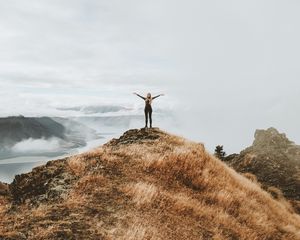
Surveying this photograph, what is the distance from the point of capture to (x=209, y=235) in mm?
13367

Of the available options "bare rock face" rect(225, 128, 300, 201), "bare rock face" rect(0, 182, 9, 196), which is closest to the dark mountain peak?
"bare rock face" rect(225, 128, 300, 201)

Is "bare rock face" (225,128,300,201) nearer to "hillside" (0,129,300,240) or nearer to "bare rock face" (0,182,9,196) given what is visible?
"hillside" (0,129,300,240)

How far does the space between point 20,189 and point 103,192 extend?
3.75 metres

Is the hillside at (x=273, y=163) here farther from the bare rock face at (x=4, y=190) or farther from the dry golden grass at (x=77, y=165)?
the bare rock face at (x=4, y=190)

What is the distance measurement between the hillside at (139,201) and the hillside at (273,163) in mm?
13533

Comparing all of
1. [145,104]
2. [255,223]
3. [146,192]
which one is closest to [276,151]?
[145,104]

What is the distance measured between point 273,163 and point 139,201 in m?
26.1

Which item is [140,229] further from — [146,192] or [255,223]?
[255,223]

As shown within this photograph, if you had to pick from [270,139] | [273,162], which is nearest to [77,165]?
[273,162]

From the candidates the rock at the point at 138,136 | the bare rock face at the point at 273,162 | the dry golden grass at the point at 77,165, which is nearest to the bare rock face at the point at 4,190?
the dry golden grass at the point at 77,165

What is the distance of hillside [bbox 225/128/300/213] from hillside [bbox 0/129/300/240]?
13.5 m

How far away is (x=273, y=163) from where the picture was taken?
37281mm

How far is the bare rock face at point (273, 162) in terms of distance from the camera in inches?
1330

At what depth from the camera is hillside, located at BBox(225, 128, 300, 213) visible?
3334 cm
